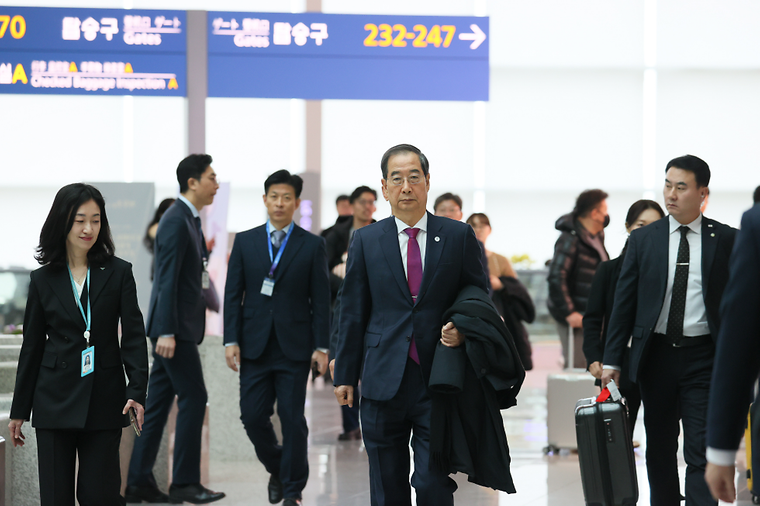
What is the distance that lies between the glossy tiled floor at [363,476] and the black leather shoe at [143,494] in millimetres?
365

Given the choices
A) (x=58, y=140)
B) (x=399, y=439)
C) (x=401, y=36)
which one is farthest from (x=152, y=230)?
(x=58, y=140)

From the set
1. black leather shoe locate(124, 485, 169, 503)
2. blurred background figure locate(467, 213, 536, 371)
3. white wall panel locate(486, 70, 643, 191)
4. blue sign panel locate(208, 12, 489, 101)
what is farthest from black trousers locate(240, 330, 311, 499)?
white wall panel locate(486, 70, 643, 191)

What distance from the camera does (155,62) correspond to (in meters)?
8.09

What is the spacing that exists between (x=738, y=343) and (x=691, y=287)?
1975 mm

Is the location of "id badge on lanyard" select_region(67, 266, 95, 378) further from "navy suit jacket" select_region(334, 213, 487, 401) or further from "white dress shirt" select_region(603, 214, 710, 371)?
"white dress shirt" select_region(603, 214, 710, 371)

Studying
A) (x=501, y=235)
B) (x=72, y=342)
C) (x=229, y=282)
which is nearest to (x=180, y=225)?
(x=229, y=282)

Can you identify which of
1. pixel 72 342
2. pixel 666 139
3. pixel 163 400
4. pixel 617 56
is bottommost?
Result: pixel 163 400

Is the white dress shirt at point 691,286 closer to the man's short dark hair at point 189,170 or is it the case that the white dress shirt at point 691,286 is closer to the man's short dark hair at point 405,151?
the man's short dark hair at point 405,151

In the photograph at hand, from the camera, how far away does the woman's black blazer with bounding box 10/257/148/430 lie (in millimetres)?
3084

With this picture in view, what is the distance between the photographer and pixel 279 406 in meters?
4.43

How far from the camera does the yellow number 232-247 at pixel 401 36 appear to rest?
8102mm

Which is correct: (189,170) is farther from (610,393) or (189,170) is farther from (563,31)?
(563,31)

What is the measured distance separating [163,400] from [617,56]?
946 cm

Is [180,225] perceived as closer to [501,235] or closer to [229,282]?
[229,282]
